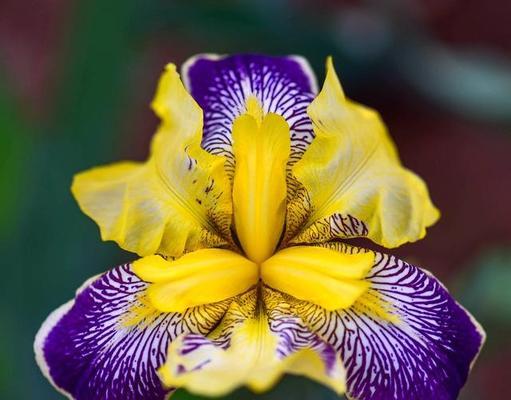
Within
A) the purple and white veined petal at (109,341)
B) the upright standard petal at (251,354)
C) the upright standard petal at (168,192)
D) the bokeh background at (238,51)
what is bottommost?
the bokeh background at (238,51)

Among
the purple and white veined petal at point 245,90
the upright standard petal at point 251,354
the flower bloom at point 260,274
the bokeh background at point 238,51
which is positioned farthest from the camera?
the bokeh background at point 238,51

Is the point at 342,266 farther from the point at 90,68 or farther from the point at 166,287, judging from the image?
the point at 90,68

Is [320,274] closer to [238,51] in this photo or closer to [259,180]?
[259,180]

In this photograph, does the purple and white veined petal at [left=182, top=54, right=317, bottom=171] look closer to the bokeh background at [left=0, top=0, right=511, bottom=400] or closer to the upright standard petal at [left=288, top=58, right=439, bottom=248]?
the upright standard petal at [left=288, top=58, right=439, bottom=248]

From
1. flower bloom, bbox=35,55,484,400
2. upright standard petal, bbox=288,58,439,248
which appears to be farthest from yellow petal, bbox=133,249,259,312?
upright standard petal, bbox=288,58,439,248

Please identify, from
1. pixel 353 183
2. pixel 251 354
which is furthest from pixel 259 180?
pixel 251 354

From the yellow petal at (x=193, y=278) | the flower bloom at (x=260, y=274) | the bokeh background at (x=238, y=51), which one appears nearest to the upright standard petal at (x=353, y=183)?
the flower bloom at (x=260, y=274)

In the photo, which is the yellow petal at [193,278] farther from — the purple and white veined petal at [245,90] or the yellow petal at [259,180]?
the purple and white veined petal at [245,90]
